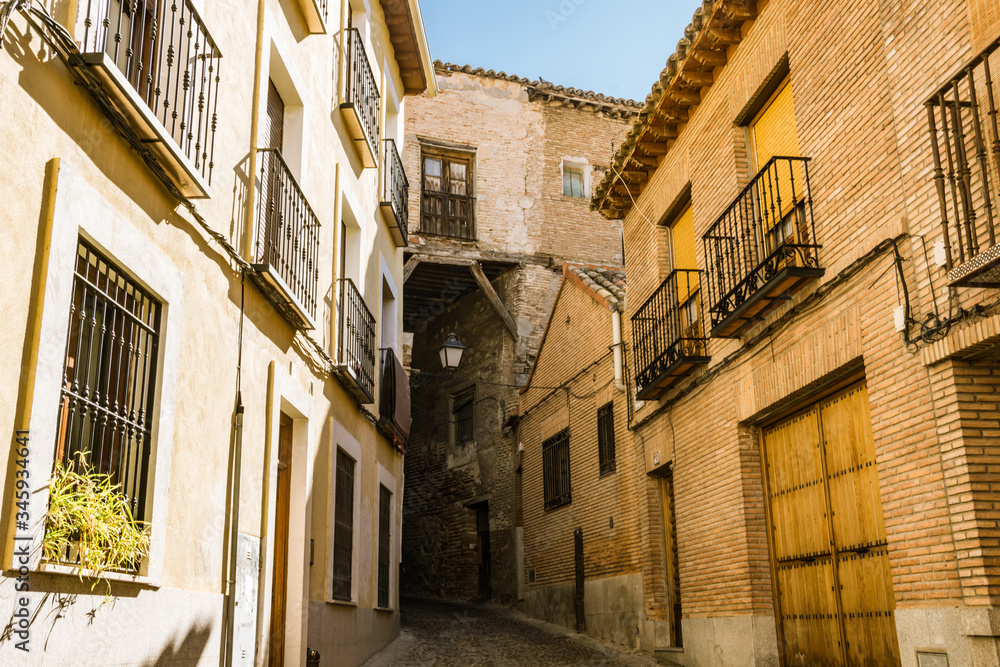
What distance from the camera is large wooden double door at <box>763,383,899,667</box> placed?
668 centimetres

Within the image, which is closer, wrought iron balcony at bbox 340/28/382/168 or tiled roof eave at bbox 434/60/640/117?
wrought iron balcony at bbox 340/28/382/168

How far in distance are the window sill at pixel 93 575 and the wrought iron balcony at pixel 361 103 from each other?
6.07 metres

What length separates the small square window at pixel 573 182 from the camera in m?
19.4

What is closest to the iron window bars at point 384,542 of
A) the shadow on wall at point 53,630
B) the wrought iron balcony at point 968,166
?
the shadow on wall at point 53,630

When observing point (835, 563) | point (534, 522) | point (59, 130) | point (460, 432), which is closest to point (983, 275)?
point (835, 563)

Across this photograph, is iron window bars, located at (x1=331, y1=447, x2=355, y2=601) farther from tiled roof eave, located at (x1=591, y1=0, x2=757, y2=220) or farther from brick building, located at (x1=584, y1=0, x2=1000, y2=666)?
tiled roof eave, located at (x1=591, y1=0, x2=757, y2=220)

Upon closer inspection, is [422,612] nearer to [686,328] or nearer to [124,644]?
[686,328]

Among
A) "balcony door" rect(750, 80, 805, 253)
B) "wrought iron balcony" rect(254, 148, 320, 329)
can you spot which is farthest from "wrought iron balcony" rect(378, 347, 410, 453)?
"balcony door" rect(750, 80, 805, 253)

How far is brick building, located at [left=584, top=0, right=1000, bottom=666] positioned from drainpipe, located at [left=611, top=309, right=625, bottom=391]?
78 cm

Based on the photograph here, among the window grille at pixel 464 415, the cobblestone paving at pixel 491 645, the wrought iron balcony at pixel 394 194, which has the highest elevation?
the wrought iron balcony at pixel 394 194

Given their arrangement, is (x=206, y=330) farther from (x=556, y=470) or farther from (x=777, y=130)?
(x=556, y=470)

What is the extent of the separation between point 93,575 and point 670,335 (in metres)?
7.61

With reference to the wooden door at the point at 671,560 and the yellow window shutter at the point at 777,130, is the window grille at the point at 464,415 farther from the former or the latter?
the yellow window shutter at the point at 777,130

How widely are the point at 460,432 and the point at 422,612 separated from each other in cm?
457
